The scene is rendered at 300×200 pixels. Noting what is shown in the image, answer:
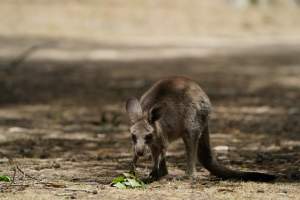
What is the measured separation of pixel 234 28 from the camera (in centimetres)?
2902

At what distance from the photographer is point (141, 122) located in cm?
538

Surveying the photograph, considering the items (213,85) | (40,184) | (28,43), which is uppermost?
(28,43)

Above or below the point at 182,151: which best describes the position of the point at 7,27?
above

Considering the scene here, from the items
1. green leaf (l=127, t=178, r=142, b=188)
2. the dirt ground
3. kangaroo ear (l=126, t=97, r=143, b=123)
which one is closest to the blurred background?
the dirt ground

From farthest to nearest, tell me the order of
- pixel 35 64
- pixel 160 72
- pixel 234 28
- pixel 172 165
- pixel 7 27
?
1. pixel 234 28
2. pixel 7 27
3. pixel 35 64
4. pixel 160 72
5. pixel 172 165

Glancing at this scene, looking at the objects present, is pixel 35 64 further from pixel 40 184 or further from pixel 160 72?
pixel 40 184

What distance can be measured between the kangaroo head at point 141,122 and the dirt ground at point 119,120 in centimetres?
34

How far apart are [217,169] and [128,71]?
33.0ft

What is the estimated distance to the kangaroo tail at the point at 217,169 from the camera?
5.42 m

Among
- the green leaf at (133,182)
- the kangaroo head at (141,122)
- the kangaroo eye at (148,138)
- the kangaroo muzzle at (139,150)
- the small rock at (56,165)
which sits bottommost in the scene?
the green leaf at (133,182)

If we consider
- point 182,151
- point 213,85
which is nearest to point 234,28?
point 213,85

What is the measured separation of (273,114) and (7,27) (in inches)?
675

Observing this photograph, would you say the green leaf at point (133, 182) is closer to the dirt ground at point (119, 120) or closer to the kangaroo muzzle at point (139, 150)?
the dirt ground at point (119, 120)

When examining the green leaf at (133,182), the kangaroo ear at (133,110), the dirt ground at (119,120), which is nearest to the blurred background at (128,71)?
the dirt ground at (119,120)
